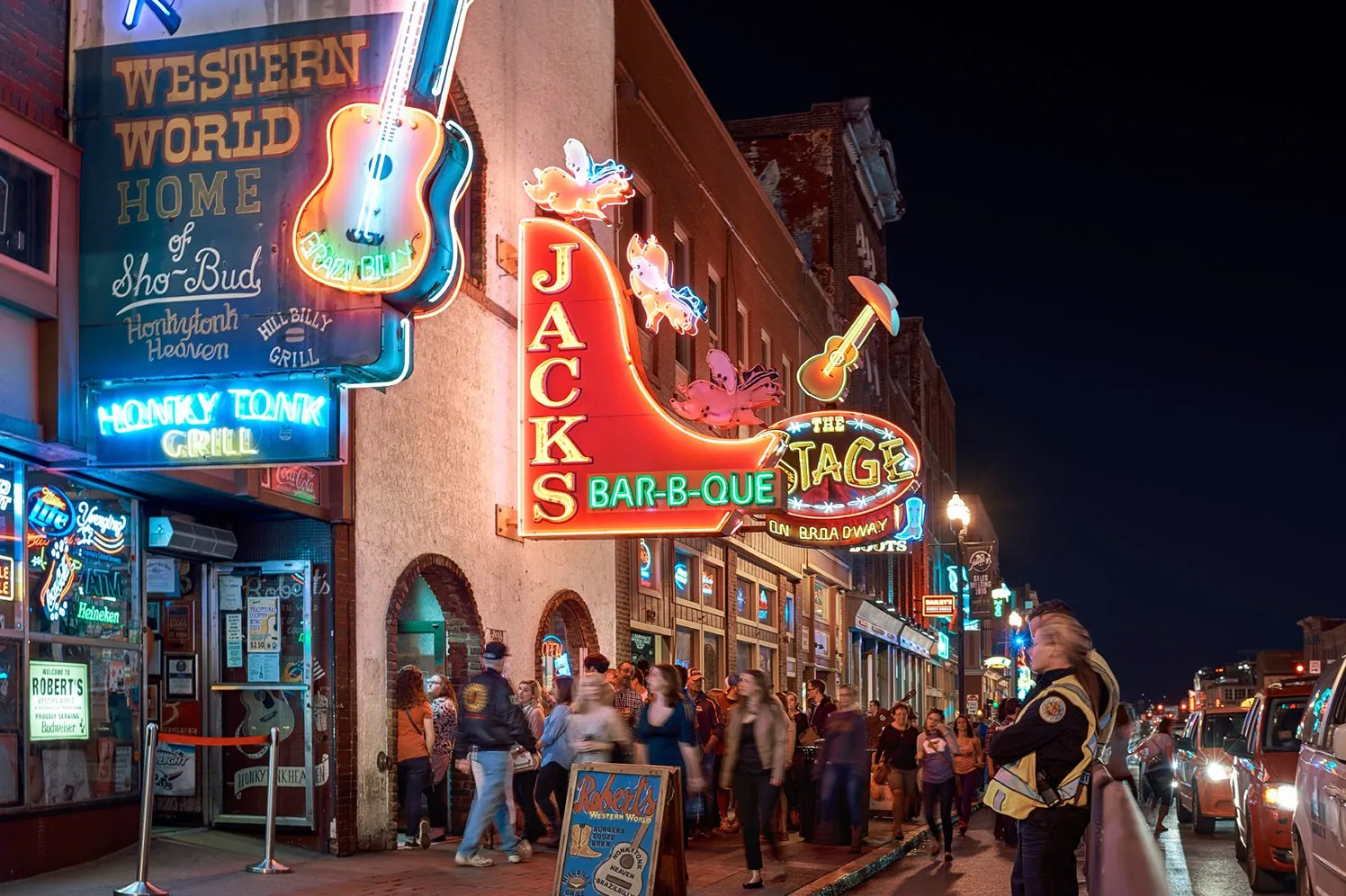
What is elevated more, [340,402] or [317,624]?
[340,402]

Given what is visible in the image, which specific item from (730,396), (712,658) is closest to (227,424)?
(730,396)

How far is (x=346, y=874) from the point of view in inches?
517

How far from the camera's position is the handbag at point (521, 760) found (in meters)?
15.1

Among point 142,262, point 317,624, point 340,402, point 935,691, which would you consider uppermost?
point 142,262

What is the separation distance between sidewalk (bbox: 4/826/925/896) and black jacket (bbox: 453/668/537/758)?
1.04m

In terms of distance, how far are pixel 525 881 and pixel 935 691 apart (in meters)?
56.5

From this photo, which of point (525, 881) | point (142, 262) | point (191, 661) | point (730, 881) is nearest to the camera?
point (142, 262)

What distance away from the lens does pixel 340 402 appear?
38.0ft

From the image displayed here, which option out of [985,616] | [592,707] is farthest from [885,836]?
[985,616]

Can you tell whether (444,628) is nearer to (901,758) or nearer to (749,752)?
(749,752)

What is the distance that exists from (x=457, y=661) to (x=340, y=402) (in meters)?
6.45

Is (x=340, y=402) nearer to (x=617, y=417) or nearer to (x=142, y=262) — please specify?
(x=142, y=262)

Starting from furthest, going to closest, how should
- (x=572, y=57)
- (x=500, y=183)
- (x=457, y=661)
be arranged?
(x=572, y=57)
(x=500, y=183)
(x=457, y=661)

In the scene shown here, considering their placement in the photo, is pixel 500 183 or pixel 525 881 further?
pixel 500 183
